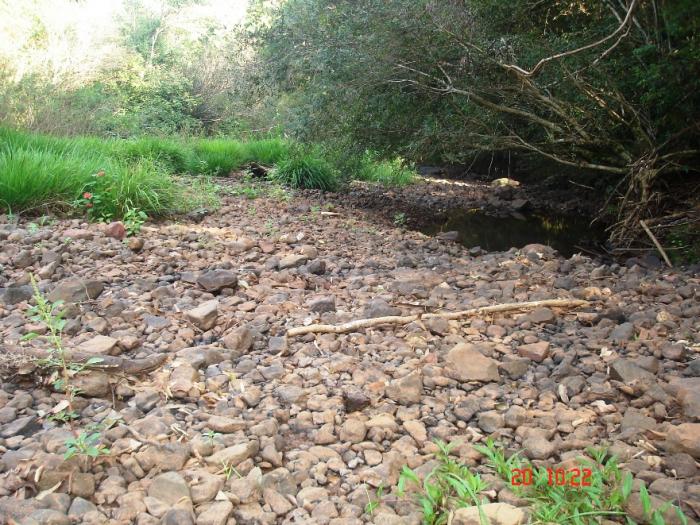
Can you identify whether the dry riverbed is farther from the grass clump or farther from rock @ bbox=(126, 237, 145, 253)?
the grass clump

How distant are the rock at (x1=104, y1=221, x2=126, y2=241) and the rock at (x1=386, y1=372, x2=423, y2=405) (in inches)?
103

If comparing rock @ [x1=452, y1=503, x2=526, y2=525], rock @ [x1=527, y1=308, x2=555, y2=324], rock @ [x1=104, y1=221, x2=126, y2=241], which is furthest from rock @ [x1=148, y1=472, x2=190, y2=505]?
rock @ [x1=104, y1=221, x2=126, y2=241]

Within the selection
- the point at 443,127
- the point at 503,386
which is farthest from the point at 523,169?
the point at 503,386

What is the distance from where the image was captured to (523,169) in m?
10.1

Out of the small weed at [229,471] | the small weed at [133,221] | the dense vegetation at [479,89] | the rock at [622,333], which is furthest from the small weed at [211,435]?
the dense vegetation at [479,89]

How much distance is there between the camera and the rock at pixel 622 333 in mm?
2648

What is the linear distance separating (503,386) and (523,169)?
27.8 feet

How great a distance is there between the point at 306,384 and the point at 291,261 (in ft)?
5.44

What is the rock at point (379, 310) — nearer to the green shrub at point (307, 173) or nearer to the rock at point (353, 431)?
the rock at point (353, 431)

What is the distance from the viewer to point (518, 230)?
7.31 m

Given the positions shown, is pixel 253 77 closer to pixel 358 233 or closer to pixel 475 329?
pixel 358 233

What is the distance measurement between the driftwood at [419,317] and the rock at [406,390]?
23.3 inches

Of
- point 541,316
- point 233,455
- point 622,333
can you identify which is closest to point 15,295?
point 233,455

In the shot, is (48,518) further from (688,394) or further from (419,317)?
(688,394)
